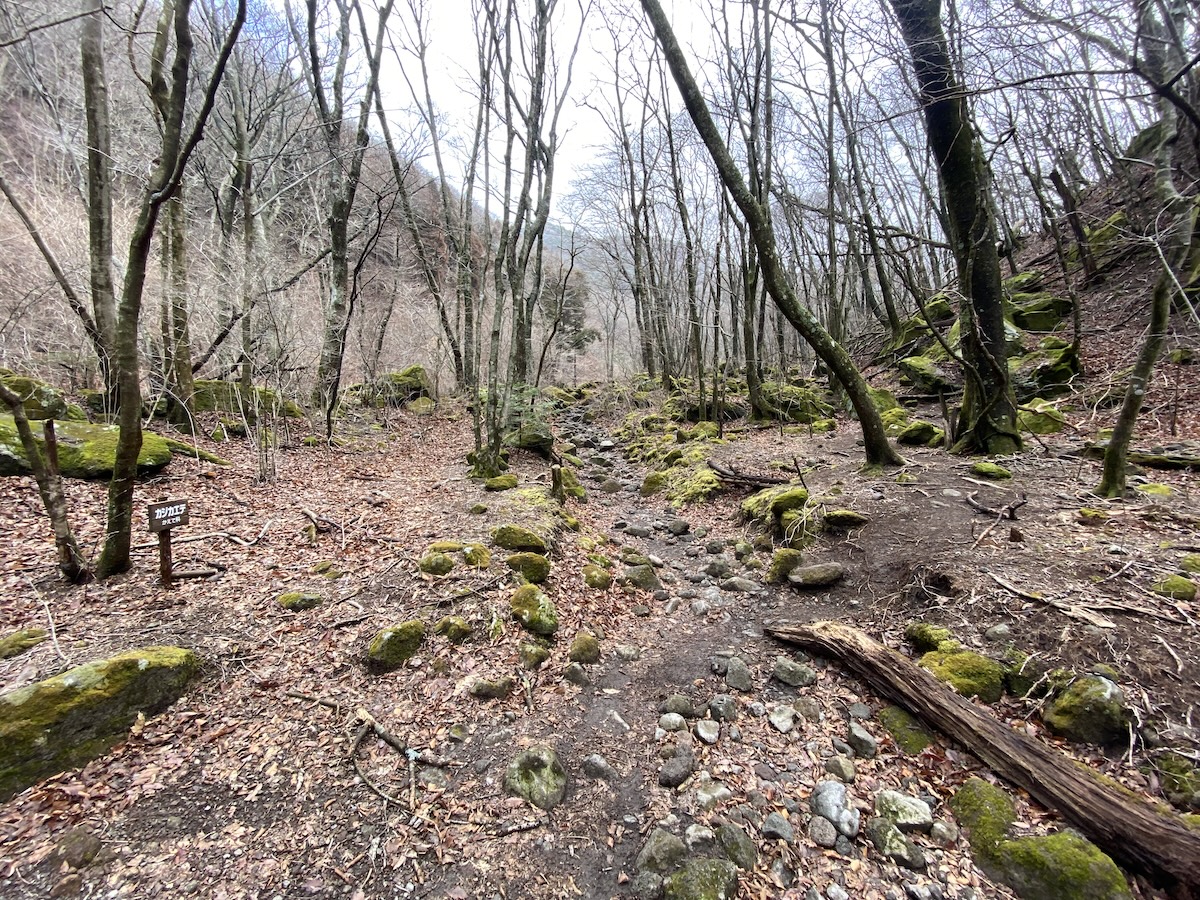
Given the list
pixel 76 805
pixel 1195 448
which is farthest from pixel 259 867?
pixel 1195 448

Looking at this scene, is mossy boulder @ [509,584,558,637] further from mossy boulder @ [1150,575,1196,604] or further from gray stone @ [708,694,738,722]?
mossy boulder @ [1150,575,1196,604]

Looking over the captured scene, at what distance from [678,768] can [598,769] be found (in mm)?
467

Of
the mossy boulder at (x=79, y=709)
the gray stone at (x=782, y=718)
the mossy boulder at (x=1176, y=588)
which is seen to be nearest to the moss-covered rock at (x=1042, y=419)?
the mossy boulder at (x=1176, y=588)

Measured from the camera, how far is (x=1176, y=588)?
3.00 meters

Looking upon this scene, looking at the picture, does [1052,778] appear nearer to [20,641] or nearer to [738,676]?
[738,676]

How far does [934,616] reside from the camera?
352 centimetres

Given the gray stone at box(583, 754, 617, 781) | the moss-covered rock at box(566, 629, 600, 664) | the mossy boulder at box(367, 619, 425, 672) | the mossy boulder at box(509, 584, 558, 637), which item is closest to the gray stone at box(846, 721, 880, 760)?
the gray stone at box(583, 754, 617, 781)

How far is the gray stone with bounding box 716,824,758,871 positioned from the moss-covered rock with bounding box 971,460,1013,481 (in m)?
4.91

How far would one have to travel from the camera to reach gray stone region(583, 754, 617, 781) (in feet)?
9.20

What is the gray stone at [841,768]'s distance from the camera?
2664 mm

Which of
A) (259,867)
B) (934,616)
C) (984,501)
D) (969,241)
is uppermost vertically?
(969,241)

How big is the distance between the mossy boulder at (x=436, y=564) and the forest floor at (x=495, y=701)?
0.11 metres

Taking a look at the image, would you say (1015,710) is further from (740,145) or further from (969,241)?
(740,145)

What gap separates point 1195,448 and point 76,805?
363 inches
